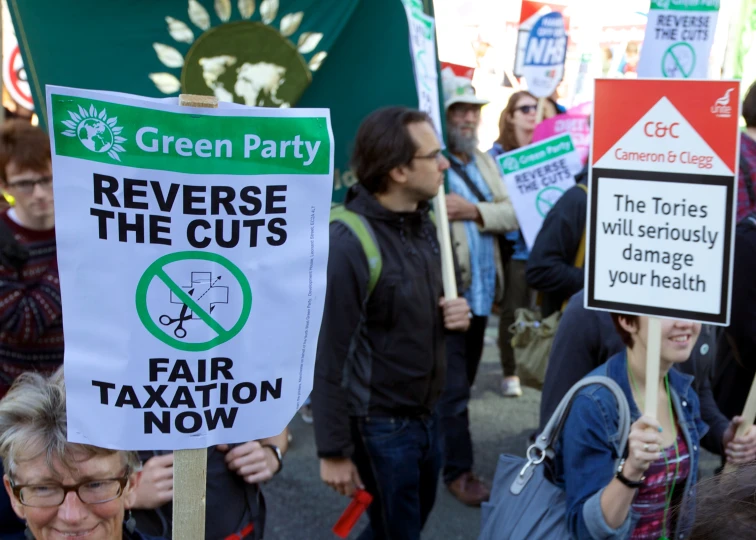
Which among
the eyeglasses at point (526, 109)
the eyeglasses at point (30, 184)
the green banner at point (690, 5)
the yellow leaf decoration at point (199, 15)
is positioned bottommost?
the eyeglasses at point (30, 184)

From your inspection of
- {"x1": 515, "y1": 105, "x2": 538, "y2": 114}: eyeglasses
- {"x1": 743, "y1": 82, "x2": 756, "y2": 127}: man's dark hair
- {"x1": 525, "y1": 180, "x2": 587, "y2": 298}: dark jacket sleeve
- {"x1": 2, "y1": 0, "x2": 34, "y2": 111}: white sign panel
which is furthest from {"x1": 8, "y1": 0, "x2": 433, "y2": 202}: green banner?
{"x1": 2, "y1": 0, "x2": 34, "y2": 111}: white sign panel

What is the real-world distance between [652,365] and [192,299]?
120 cm

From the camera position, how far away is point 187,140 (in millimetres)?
1696

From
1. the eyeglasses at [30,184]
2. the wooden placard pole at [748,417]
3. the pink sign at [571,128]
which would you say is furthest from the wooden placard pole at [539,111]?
the eyeglasses at [30,184]

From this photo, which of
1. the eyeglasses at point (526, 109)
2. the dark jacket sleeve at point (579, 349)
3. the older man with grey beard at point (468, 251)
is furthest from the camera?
the eyeglasses at point (526, 109)

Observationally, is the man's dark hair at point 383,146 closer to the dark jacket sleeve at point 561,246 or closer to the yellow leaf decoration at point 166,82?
the dark jacket sleeve at point 561,246

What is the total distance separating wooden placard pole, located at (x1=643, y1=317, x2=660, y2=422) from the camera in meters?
2.28

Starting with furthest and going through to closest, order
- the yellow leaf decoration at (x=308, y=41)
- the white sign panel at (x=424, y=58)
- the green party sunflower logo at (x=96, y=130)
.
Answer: the yellow leaf decoration at (x=308, y=41)
the white sign panel at (x=424, y=58)
the green party sunflower logo at (x=96, y=130)

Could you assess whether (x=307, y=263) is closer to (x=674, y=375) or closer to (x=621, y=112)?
(x=621, y=112)

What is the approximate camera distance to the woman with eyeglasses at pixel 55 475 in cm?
195

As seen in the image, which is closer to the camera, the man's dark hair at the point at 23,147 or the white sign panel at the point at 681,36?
the man's dark hair at the point at 23,147

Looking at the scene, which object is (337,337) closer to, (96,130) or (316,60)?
(96,130)

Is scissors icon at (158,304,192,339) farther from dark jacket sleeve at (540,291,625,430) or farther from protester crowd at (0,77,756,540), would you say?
dark jacket sleeve at (540,291,625,430)

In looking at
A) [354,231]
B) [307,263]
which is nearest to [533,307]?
[354,231]
